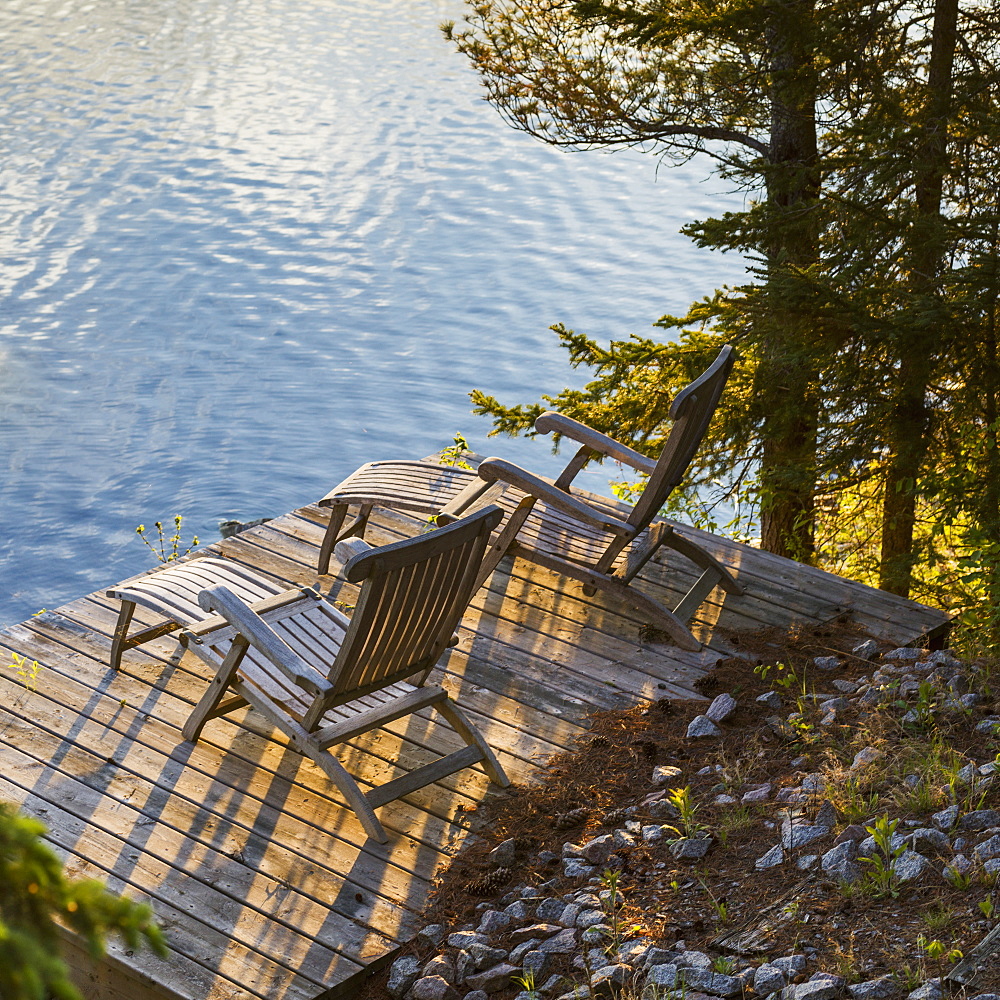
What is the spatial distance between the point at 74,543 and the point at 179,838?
5.68m

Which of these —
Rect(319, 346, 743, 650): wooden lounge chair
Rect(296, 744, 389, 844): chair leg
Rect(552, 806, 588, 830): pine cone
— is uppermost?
Rect(319, 346, 743, 650): wooden lounge chair

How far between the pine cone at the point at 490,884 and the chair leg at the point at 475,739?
0.55 m

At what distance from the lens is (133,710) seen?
175 inches

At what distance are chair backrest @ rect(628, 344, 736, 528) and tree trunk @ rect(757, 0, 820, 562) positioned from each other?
2.10ft

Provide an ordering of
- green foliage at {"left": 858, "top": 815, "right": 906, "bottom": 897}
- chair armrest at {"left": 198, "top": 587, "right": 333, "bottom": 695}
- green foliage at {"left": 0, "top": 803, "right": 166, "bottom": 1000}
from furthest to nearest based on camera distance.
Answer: chair armrest at {"left": 198, "top": 587, "right": 333, "bottom": 695}, green foliage at {"left": 858, "top": 815, "right": 906, "bottom": 897}, green foliage at {"left": 0, "top": 803, "right": 166, "bottom": 1000}

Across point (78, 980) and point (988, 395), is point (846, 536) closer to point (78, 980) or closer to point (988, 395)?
point (988, 395)

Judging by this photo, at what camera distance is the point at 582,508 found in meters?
4.89

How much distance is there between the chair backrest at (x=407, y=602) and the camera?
3484mm

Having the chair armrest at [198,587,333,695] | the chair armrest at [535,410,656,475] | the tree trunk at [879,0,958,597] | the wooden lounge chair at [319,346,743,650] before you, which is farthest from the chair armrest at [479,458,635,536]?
the tree trunk at [879,0,958,597]

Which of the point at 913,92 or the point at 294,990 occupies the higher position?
the point at 913,92

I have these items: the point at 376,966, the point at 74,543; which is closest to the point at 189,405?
the point at 74,543

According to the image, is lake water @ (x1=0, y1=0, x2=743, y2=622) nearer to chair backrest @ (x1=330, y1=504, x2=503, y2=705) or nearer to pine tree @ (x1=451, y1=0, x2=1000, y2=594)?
pine tree @ (x1=451, y1=0, x2=1000, y2=594)

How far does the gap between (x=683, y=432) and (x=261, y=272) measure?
32.0ft

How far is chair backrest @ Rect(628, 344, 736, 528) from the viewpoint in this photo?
183 inches
